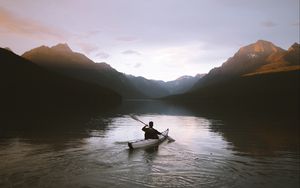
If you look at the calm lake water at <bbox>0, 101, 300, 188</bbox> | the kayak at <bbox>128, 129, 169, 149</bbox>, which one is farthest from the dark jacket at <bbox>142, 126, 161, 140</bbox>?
the calm lake water at <bbox>0, 101, 300, 188</bbox>

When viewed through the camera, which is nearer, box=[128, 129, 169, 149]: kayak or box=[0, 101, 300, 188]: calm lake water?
box=[0, 101, 300, 188]: calm lake water

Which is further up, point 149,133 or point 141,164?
point 149,133

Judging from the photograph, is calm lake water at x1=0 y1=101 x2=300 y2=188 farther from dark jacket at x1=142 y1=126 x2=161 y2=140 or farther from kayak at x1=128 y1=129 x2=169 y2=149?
dark jacket at x1=142 y1=126 x2=161 y2=140

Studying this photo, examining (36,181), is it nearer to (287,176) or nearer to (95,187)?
(95,187)

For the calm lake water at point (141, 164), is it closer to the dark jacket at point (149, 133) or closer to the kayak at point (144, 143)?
the kayak at point (144, 143)

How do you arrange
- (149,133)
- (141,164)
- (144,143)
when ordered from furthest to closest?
(149,133) < (144,143) < (141,164)

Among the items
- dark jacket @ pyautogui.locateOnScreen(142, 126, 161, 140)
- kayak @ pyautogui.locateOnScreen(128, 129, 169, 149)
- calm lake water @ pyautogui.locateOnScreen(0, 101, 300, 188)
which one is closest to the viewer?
calm lake water @ pyautogui.locateOnScreen(0, 101, 300, 188)

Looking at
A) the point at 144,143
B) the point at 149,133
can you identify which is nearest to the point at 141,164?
the point at 144,143

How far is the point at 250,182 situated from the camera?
24.1 metres

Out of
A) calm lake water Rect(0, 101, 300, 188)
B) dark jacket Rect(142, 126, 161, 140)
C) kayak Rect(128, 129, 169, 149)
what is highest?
dark jacket Rect(142, 126, 161, 140)

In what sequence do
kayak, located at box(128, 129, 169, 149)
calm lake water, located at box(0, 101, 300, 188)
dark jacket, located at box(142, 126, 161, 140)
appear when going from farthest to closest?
dark jacket, located at box(142, 126, 161, 140) < kayak, located at box(128, 129, 169, 149) < calm lake water, located at box(0, 101, 300, 188)

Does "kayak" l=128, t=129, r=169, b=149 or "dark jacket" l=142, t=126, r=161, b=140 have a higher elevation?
"dark jacket" l=142, t=126, r=161, b=140

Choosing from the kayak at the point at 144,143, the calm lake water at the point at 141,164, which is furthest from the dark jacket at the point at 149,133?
the calm lake water at the point at 141,164

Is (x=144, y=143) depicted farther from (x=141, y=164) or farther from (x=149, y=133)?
(x=141, y=164)
